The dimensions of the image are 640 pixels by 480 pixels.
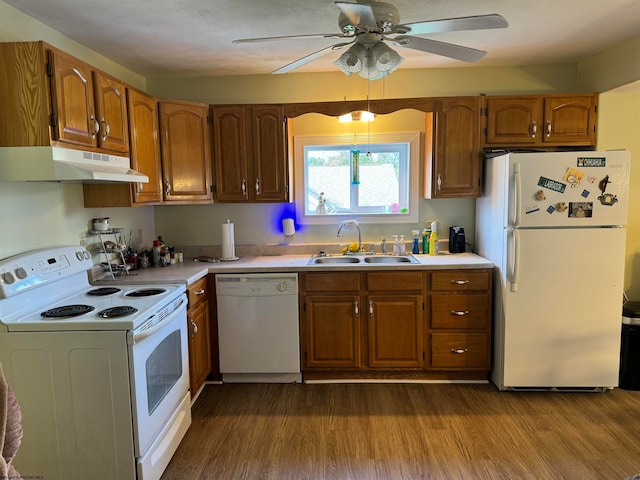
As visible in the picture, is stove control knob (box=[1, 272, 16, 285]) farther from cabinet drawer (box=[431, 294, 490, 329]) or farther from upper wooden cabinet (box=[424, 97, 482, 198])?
upper wooden cabinet (box=[424, 97, 482, 198])

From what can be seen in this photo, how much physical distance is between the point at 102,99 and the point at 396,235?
94.9 inches

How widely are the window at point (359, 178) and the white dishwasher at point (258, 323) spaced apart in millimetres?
843

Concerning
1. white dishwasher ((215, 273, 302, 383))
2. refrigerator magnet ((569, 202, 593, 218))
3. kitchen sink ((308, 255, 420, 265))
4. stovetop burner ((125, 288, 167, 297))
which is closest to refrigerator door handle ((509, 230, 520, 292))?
refrigerator magnet ((569, 202, 593, 218))

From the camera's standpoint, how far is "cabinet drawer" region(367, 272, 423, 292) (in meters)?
3.05

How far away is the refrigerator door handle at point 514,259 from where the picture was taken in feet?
9.19

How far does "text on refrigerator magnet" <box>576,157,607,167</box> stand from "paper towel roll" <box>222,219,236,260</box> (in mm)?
2527

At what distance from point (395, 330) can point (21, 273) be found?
2.32 meters

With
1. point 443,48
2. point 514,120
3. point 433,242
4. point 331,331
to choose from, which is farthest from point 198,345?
point 514,120

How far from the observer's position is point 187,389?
259 centimetres

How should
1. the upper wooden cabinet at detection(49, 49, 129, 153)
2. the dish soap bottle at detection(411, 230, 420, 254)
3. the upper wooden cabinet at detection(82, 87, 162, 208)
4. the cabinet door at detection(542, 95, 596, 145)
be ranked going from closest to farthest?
the upper wooden cabinet at detection(49, 49, 129, 153), the upper wooden cabinet at detection(82, 87, 162, 208), the cabinet door at detection(542, 95, 596, 145), the dish soap bottle at detection(411, 230, 420, 254)

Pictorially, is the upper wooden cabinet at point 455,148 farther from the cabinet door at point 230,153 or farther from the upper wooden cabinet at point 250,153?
the cabinet door at point 230,153

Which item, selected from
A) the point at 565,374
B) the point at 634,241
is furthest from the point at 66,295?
the point at 634,241

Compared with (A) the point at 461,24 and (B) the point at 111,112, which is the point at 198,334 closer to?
(B) the point at 111,112

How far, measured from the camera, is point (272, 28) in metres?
2.56
